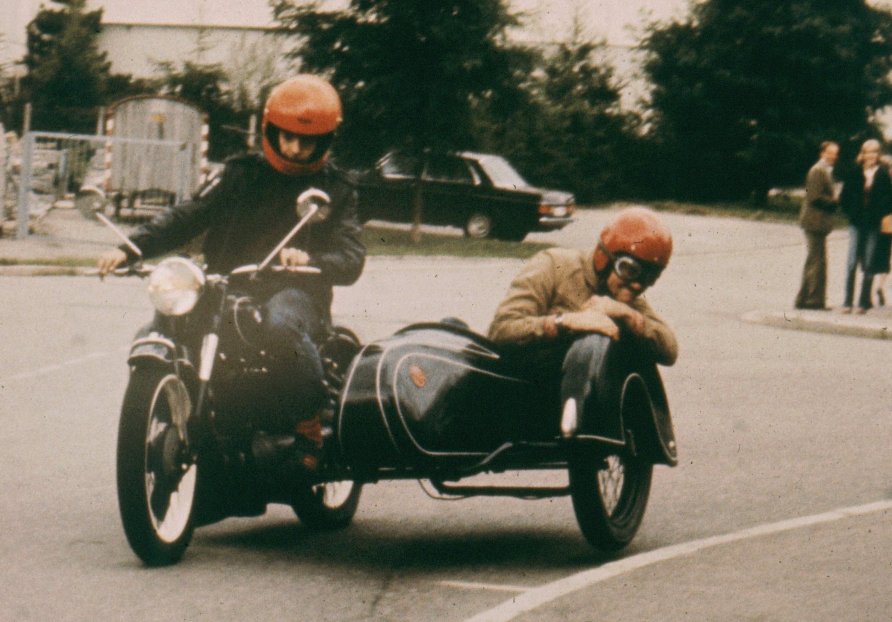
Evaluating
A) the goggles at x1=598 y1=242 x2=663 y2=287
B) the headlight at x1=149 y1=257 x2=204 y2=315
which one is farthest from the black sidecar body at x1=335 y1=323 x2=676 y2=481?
the headlight at x1=149 y1=257 x2=204 y2=315

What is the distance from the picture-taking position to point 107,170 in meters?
28.8

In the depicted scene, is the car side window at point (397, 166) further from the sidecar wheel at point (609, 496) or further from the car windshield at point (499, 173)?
the sidecar wheel at point (609, 496)

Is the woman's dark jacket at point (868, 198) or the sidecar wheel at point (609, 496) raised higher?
the woman's dark jacket at point (868, 198)

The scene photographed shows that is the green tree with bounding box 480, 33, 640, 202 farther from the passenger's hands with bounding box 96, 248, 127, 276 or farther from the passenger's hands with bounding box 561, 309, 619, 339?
the passenger's hands with bounding box 96, 248, 127, 276

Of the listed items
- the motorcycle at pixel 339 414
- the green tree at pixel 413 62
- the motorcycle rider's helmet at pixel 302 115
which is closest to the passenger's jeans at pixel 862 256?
the green tree at pixel 413 62

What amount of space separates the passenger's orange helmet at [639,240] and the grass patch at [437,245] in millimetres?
22255

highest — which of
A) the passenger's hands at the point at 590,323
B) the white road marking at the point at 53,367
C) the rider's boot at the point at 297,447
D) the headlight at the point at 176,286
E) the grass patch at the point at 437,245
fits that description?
the headlight at the point at 176,286

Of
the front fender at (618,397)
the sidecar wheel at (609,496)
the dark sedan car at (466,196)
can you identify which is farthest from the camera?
the dark sedan car at (466,196)

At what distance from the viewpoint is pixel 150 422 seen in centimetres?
648

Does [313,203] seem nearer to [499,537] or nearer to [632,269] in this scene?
[632,269]

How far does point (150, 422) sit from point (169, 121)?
82.9 feet

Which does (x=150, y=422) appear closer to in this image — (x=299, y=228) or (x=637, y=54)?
(x=299, y=228)

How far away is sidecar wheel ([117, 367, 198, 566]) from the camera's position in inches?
252

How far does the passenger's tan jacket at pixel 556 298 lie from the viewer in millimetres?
7223
